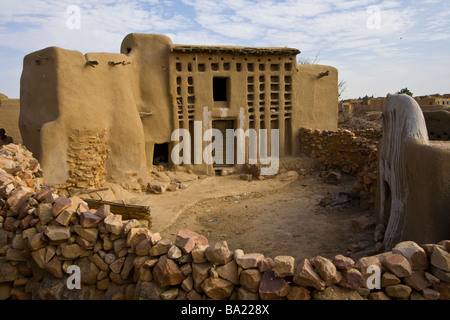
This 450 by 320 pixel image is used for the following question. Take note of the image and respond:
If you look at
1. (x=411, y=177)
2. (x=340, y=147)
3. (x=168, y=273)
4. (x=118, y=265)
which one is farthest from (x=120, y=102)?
(x=411, y=177)

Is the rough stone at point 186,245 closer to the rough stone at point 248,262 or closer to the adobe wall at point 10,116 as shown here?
the rough stone at point 248,262

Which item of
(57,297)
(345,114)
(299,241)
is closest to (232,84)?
(299,241)

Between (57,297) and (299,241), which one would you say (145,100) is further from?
(57,297)

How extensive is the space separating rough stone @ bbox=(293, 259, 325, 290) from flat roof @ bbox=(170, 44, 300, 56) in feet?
29.9

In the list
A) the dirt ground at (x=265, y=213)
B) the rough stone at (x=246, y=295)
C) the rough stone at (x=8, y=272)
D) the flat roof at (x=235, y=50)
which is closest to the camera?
the rough stone at (x=246, y=295)

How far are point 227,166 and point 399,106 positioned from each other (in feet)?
24.1

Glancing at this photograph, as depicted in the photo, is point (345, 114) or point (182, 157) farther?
point (345, 114)

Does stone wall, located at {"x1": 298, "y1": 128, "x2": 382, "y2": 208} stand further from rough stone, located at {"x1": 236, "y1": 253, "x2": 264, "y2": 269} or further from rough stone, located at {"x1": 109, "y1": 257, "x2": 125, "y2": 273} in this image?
rough stone, located at {"x1": 109, "y1": 257, "x2": 125, "y2": 273}

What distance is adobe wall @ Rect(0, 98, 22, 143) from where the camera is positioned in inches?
521

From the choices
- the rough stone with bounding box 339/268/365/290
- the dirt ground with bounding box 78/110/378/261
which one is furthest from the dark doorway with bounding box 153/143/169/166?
the rough stone with bounding box 339/268/365/290

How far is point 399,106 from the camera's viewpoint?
200 inches

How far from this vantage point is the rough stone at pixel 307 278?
2742mm

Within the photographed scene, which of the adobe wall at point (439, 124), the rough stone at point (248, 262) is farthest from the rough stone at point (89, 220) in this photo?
the adobe wall at point (439, 124)

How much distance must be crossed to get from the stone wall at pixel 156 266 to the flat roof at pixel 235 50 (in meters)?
7.60
